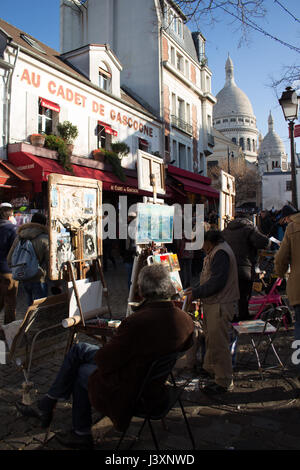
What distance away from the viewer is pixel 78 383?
2617mm

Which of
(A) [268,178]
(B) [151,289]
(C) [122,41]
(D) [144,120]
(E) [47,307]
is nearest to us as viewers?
(B) [151,289]

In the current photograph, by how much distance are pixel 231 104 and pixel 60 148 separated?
89591 millimetres

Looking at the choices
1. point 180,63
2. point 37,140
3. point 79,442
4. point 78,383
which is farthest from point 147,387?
point 180,63

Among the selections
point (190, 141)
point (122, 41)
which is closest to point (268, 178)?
point (190, 141)

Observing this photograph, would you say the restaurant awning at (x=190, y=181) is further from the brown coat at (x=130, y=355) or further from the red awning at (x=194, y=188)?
the brown coat at (x=130, y=355)

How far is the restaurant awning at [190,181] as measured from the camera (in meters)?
16.6

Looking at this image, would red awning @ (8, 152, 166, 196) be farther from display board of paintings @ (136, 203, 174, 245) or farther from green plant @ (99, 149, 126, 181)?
display board of paintings @ (136, 203, 174, 245)

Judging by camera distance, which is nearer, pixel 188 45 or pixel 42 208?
pixel 42 208

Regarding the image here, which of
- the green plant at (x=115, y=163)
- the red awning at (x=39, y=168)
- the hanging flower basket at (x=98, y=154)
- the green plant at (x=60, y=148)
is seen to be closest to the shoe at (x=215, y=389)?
the red awning at (x=39, y=168)

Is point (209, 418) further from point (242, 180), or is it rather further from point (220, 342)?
point (242, 180)

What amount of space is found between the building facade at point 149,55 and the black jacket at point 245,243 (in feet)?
43.8

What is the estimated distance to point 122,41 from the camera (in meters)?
18.9

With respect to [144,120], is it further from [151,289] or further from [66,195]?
[151,289]

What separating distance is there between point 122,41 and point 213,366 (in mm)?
19260
